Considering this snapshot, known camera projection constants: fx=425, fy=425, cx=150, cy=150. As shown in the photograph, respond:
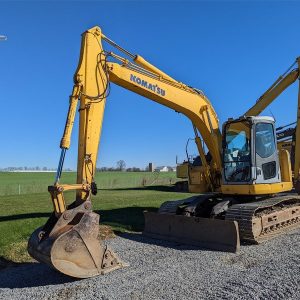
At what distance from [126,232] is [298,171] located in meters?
4.95

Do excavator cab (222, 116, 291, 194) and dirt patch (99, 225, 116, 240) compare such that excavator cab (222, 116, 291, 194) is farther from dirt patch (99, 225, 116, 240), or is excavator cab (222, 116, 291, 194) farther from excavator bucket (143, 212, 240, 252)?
dirt patch (99, 225, 116, 240)

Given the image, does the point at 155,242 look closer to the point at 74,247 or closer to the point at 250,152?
the point at 250,152

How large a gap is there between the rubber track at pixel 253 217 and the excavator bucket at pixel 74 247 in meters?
3.19

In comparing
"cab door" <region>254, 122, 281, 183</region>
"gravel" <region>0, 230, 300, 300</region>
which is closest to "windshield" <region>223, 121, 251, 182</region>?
"cab door" <region>254, 122, 281, 183</region>

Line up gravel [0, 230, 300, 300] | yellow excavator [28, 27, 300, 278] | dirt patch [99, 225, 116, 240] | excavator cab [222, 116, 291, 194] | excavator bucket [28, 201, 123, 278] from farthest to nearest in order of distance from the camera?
dirt patch [99, 225, 116, 240] < excavator cab [222, 116, 291, 194] < yellow excavator [28, 27, 300, 278] < excavator bucket [28, 201, 123, 278] < gravel [0, 230, 300, 300]

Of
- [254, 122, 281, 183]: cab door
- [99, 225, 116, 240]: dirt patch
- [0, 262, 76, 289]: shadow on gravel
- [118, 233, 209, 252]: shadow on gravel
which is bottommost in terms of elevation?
[0, 262, 76, 289]: shadow on gravel

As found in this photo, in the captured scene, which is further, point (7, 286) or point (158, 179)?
point (158, 179)

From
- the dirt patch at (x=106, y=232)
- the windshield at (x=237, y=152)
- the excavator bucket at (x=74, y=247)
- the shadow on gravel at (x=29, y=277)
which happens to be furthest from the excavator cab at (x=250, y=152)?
the shadow on gravel at (x=29, y=277)

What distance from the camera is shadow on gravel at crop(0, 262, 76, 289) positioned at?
22.6ft

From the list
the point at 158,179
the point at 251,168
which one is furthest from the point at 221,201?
the point at 158,179

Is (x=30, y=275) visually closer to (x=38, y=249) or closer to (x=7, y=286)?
(x=7, y=286)

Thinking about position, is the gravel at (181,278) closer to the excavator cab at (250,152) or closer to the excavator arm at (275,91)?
the excavator cab at (250,152)

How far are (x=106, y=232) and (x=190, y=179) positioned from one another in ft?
8.70

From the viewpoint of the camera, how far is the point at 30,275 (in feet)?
24.3
